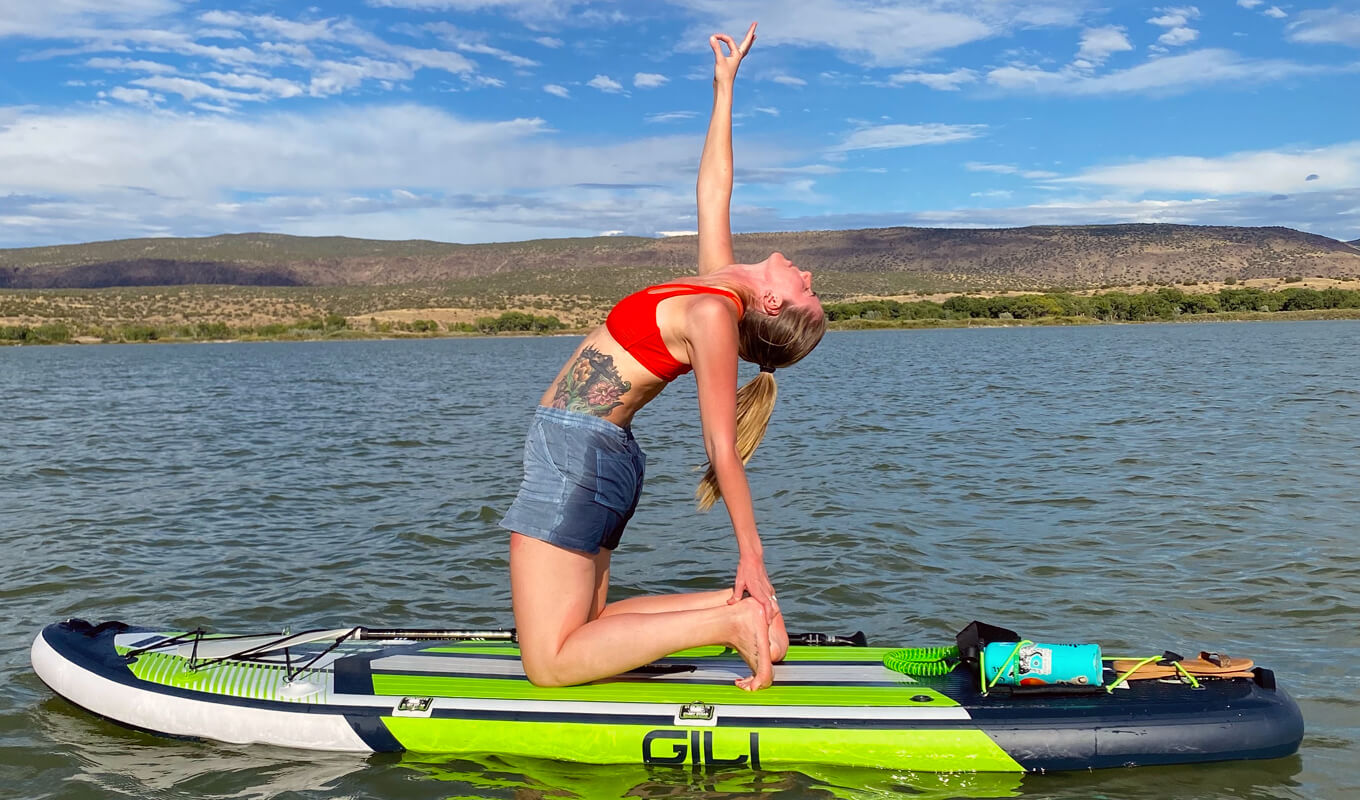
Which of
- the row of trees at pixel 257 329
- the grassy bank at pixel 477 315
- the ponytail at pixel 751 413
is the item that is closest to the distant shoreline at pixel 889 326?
the grassy bank at pixel 477 315

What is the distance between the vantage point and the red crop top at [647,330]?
16.0 ft

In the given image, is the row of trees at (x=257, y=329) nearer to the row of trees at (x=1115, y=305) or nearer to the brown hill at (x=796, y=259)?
the row of trees at (x=1115, y=305)

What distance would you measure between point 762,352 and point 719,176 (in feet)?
3.89

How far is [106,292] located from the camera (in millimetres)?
103562

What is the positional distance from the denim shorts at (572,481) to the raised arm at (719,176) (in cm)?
108

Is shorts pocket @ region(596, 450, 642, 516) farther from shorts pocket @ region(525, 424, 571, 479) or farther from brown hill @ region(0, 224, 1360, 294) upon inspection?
brown hill @ region(0, 224, 1360, 294)

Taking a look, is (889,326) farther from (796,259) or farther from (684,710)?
(684,710)

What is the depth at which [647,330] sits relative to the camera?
491cm

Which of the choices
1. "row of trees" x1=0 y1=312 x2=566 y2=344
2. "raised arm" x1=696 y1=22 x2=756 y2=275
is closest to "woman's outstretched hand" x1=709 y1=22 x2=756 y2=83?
"raised arm" x1=696 y1=22 x2=756 y2=275

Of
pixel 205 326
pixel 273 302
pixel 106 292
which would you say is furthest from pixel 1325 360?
pixel 106 292

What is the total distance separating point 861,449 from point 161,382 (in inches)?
1138

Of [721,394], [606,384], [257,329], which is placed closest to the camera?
[721,394]

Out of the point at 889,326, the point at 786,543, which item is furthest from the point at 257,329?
the point at 786,543

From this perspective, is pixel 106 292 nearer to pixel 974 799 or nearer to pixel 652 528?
pixel 652 528
